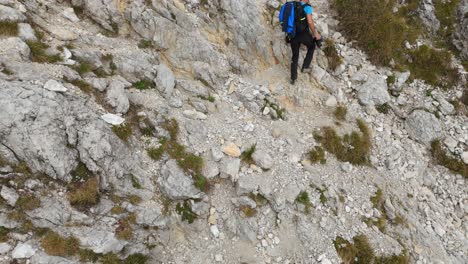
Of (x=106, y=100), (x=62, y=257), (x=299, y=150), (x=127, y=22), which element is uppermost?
(x=127, y=22)

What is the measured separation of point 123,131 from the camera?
346 inches

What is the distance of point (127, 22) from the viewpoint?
1127 centimetres

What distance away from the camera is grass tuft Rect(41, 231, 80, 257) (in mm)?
6969

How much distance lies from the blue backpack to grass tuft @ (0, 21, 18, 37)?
8.23 meters

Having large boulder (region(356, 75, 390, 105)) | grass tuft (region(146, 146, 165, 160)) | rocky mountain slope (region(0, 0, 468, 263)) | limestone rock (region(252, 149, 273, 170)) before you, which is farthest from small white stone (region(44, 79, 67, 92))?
large boulder (region(356, 75, 390, 105))

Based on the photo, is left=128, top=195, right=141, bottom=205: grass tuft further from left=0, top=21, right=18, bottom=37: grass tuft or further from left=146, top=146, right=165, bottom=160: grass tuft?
left=0, top=21, right=18, bottom=37: grass tuft

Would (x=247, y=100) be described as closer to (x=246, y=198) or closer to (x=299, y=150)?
(x=299, y=150)

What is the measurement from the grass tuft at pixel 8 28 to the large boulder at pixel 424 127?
13.7 meters

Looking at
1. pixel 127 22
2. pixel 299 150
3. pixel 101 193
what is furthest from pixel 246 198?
pixel 127 22

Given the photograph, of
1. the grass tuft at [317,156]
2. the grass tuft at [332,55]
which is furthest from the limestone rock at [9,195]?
the grass tuft at [332,55]

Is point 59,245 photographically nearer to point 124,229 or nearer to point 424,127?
point 124,229

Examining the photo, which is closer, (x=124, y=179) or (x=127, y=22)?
(x=124, y=179)

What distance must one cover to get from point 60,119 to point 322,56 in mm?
9633

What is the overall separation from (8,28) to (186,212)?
7473 millimetres
